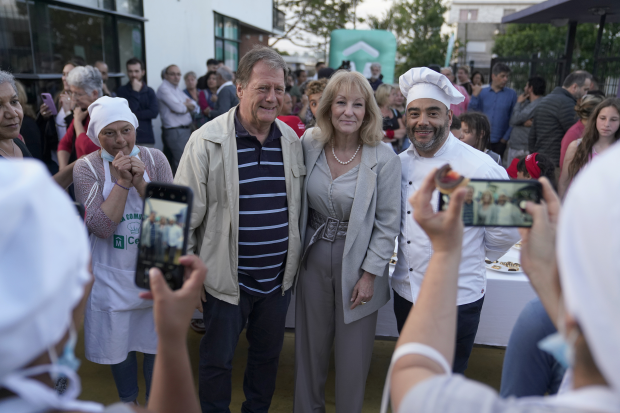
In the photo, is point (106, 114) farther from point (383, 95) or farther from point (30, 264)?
point (383, 95)

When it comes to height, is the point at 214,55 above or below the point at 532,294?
above

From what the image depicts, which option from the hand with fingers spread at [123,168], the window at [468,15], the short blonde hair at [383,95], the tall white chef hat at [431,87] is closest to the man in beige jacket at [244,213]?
Result: the hand with fingers spread at [123,168]

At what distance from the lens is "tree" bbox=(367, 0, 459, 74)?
2581cm

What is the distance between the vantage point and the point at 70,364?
836 mm

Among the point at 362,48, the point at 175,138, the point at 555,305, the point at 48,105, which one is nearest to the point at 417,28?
the point at 362,48

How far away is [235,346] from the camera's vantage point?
99.1 inches

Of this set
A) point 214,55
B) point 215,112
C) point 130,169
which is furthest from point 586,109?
point 214,55

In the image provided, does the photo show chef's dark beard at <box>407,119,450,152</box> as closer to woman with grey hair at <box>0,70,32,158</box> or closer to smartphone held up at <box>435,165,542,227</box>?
smartphone held up at <box>435,165,542,227</box>

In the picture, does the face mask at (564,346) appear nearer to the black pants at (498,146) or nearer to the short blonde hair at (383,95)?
the short blonde hair at (383,95)

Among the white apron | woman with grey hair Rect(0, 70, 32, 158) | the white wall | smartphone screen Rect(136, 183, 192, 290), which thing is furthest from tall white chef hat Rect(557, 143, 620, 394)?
the white wall

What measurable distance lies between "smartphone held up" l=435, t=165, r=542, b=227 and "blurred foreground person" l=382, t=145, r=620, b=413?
0.16 ft

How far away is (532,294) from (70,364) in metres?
2.68

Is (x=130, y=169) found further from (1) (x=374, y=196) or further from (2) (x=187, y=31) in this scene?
(2) (x=187, y=31)

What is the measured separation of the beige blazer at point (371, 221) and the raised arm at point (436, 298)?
1287 millimetres
